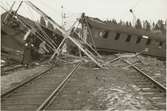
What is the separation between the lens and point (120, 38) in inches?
1400

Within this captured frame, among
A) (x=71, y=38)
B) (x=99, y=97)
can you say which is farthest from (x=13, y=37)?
(x=99, y=97)

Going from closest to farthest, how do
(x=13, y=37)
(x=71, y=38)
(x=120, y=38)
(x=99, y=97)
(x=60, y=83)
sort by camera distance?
(x=99, y=97) → (x=60, y=83) → (x=71, y=38) → (x=13, y=37) → (x=120, y=38)

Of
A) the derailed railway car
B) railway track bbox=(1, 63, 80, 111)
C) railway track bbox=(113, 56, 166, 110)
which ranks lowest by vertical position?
railway track bbox=(113, 56, 166, 110)

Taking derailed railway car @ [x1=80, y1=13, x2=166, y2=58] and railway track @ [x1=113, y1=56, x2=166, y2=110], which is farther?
derailed railway car @ [x1=80, y1=13, x2=166, y2=58]

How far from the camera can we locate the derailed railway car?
110ft

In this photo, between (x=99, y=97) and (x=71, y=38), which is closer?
(x=99, y=97)

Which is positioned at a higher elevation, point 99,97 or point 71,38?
point 71,38

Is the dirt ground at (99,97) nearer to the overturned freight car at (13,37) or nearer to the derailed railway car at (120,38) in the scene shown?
the overturned freight car at (13,37)

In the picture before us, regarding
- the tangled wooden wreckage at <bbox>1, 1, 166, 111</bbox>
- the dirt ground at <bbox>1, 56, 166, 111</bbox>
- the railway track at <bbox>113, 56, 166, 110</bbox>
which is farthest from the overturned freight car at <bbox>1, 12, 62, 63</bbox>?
the railway track at <bbox>113, 56, 166, 110</bbox>

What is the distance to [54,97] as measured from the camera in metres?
9.59

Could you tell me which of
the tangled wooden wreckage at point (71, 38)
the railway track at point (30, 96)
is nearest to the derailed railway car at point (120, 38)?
the tangled wooden wreckage at point (71, 38)

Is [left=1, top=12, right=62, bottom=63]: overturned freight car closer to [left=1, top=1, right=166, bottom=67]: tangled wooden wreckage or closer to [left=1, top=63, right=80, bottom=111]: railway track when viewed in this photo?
[left=1, top=1, right=166, bottom=67]: tangled wooden wreckage

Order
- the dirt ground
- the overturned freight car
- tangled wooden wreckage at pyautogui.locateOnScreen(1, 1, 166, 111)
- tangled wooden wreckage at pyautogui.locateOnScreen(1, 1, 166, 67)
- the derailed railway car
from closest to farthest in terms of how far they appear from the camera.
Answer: the dirt ground < tangled wooden wreckage at pyautogui.locateOnScreen(1, 1, 166, 111) < the overturned freight car < tangled wooden wreckage at pyautogui.locateOnScreen(1, 1, 166, 67) < the derailed railway car

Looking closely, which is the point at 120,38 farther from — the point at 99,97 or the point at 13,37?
the point at 99,97
